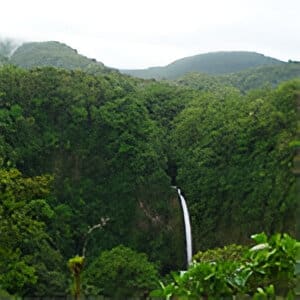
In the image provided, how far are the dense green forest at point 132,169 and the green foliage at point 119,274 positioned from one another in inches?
1.2

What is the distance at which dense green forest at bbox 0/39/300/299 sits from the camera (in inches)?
531

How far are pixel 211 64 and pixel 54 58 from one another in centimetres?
1966

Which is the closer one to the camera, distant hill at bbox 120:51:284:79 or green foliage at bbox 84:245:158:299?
green foliage at bbox 84:245:158:299

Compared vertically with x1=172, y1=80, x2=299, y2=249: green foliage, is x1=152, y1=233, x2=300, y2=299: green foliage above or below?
above

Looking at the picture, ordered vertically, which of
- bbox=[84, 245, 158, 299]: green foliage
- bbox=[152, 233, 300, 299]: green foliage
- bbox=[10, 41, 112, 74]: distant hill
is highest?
bbox=[10, 41, 112, 74]: distant hill

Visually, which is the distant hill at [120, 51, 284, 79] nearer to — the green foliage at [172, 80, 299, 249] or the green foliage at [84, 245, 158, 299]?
the green foliage at [172, 80, 299, 249]

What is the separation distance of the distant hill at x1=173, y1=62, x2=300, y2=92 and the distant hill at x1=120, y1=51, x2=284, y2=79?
18887 millimetres

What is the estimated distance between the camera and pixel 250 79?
1119 inches

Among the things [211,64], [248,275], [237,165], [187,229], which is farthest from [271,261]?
[211,64]

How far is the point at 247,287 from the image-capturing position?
94cm

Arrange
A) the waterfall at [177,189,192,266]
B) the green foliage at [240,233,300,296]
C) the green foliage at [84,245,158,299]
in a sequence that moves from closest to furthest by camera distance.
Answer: the green foliage at [240,233,300,296]
the green foliage at [84,245,158,299]
the waterfall at [177,189,192,266]

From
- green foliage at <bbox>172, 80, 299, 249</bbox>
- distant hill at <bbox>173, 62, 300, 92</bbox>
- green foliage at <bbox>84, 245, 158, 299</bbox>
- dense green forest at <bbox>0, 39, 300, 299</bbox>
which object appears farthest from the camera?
distant hill at <bbox>173, 62, 300, 92</bbox>

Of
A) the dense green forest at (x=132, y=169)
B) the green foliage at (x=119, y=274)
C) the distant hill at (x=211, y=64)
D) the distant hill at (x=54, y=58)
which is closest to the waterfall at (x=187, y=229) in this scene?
the dense green forest at (x=132, y=169)

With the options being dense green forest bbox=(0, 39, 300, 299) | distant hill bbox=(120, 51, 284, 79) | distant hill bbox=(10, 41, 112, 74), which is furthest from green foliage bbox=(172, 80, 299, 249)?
distant hill bbox=(120, 51, 284, 79)
